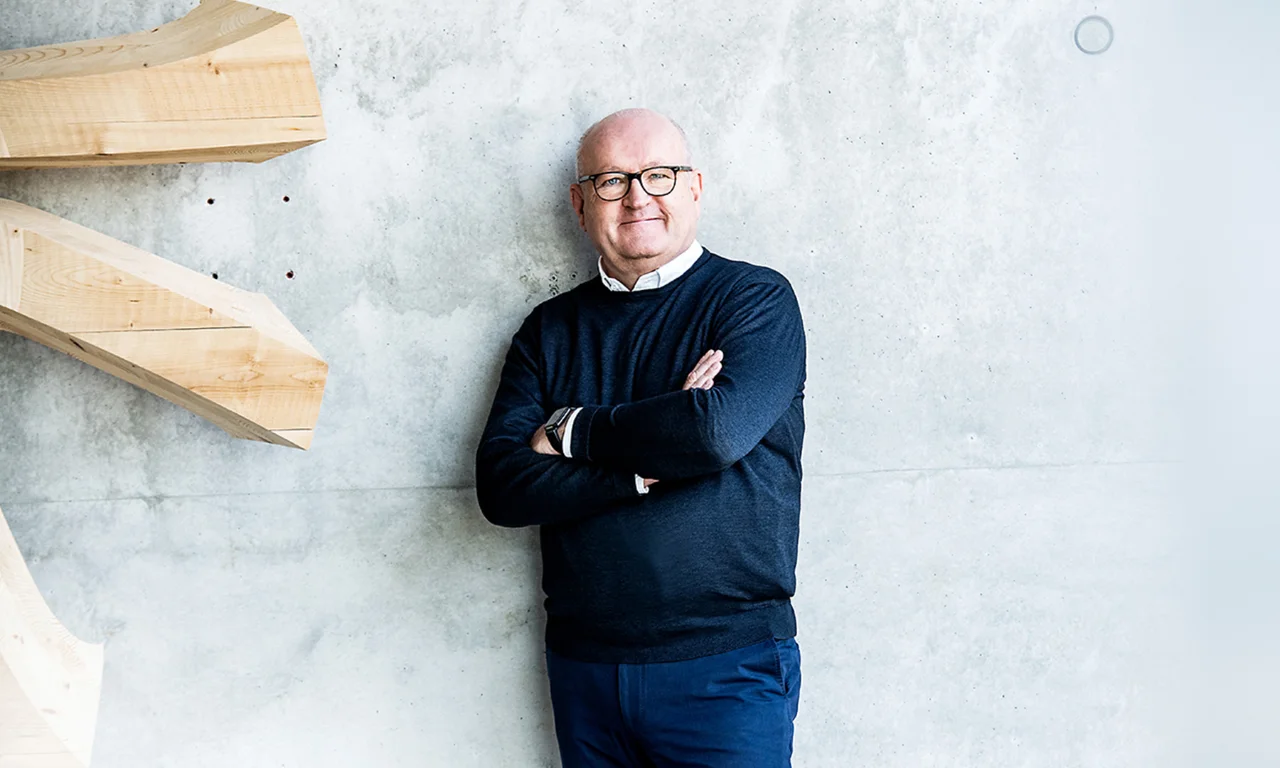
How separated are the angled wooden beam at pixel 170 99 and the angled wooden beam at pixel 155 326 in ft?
0.62

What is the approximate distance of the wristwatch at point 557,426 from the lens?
2.32m

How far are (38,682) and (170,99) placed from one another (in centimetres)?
107

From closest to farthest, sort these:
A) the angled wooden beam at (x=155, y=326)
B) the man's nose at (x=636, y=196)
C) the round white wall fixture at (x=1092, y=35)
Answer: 1. the angled wooden beam at (x=155, y=326)
2. the man's nose at (x=636, y=196)
3. the round white wall fixture at (x=1092, y=35)

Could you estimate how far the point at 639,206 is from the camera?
2410 millimetres

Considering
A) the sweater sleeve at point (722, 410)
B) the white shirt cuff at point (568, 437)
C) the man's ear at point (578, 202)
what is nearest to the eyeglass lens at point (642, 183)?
the man's ear at point (578, 202)

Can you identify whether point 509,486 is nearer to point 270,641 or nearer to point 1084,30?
point 270,641

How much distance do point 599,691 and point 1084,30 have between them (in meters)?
1.90

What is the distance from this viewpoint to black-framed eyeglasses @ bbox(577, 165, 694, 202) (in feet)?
7.97

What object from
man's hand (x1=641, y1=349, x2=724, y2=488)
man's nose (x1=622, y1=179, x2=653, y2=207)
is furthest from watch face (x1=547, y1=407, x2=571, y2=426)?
man's nose (x1=622, y1=179, x2=653, y2=207)

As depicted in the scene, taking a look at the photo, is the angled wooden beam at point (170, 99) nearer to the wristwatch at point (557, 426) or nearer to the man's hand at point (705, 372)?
the wristwatch at point (557, 426)

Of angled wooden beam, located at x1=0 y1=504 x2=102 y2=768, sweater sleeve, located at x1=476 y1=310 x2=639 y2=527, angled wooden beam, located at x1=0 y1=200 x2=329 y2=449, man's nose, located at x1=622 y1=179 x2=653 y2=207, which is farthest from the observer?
man's nose, located at x1=622 y1=179 x2=653 y2=207

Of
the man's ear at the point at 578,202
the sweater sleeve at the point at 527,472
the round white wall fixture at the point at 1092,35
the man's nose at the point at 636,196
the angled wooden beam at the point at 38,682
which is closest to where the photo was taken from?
the angled wooden beam at the point at 38,682

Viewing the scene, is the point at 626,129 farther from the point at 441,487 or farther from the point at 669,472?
the point at 441,487

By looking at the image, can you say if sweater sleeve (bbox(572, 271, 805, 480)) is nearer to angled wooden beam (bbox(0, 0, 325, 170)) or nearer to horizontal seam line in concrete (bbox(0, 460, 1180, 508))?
horizontal seam line in concrete (bbox(0, 460, 1180, 508))
